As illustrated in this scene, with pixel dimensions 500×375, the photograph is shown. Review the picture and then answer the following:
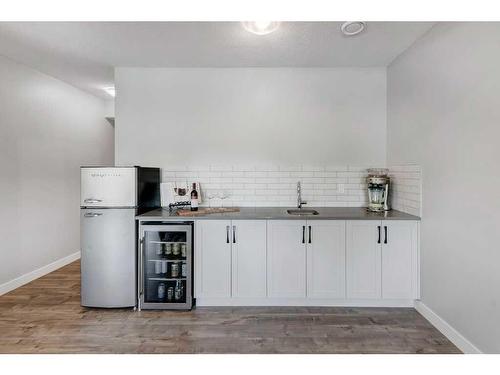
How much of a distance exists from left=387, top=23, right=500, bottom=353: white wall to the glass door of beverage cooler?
2.12 metres

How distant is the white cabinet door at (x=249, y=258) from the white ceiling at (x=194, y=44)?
1685 mm

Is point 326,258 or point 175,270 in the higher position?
point 326,258

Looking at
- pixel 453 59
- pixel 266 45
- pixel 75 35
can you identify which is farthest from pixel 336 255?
pixel 75 35

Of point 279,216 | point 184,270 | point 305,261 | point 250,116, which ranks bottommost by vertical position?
point 184,270

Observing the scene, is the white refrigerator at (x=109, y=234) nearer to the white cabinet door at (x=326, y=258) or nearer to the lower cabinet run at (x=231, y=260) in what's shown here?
the lower cabinet run at (x=231, y=260)

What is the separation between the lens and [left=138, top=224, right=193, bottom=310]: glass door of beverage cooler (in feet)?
9.25

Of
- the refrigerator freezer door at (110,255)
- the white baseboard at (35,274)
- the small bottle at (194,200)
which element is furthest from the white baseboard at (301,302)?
the white baseboard at (35,274)

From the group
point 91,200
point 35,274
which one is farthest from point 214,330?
point 35,274

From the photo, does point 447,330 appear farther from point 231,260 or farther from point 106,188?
point 106,188

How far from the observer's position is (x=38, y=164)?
374 cm

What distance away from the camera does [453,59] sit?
2.22m

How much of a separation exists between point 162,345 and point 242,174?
1881mm

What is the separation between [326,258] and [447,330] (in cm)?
104

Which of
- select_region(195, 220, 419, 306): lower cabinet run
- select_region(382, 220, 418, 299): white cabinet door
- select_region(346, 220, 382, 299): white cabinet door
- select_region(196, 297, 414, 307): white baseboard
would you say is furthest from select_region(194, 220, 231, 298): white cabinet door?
select_region(382, 220, 418, 299): white cabinet door
